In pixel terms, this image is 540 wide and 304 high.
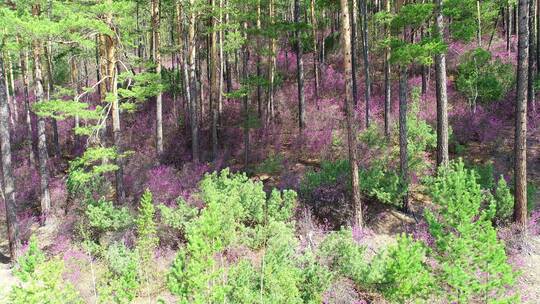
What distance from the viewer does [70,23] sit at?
33.8ft

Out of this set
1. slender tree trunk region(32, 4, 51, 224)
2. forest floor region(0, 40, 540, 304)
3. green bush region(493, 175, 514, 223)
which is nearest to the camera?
forest floor region(0, 40, 540, 304)

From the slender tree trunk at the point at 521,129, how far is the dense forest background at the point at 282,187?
0.05m

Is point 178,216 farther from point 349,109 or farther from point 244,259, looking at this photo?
point 349,109

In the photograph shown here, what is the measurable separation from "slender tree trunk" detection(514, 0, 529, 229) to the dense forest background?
5 centimetres

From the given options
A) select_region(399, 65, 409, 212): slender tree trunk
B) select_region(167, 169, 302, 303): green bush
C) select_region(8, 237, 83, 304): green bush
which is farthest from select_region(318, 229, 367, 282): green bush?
select_region(8, 237, 83, 304): green bush

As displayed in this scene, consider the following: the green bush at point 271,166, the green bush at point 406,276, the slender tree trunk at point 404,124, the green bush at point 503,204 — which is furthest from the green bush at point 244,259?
the green bush at point 503,204

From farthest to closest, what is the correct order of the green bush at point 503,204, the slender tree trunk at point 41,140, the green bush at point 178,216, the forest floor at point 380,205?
the slender tree trunk at point 41,140, the green bush at point 178,216, the green bush at point 503,204, the forest floor at point 380,205

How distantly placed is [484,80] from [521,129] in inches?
438

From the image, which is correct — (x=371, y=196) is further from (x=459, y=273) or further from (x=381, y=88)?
(x=381, y=88)

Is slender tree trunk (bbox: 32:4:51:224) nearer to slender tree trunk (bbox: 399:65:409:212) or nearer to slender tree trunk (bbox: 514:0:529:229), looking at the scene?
slender tree trunk (bbox: 399:65:409:212)

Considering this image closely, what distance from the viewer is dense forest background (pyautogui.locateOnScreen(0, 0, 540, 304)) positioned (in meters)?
6.19

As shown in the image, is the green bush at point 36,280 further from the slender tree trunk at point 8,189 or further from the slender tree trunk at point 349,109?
the slender tree trunk at point 8,189

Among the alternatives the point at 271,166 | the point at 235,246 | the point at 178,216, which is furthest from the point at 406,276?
the point at 271,166

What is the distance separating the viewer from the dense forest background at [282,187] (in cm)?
619
